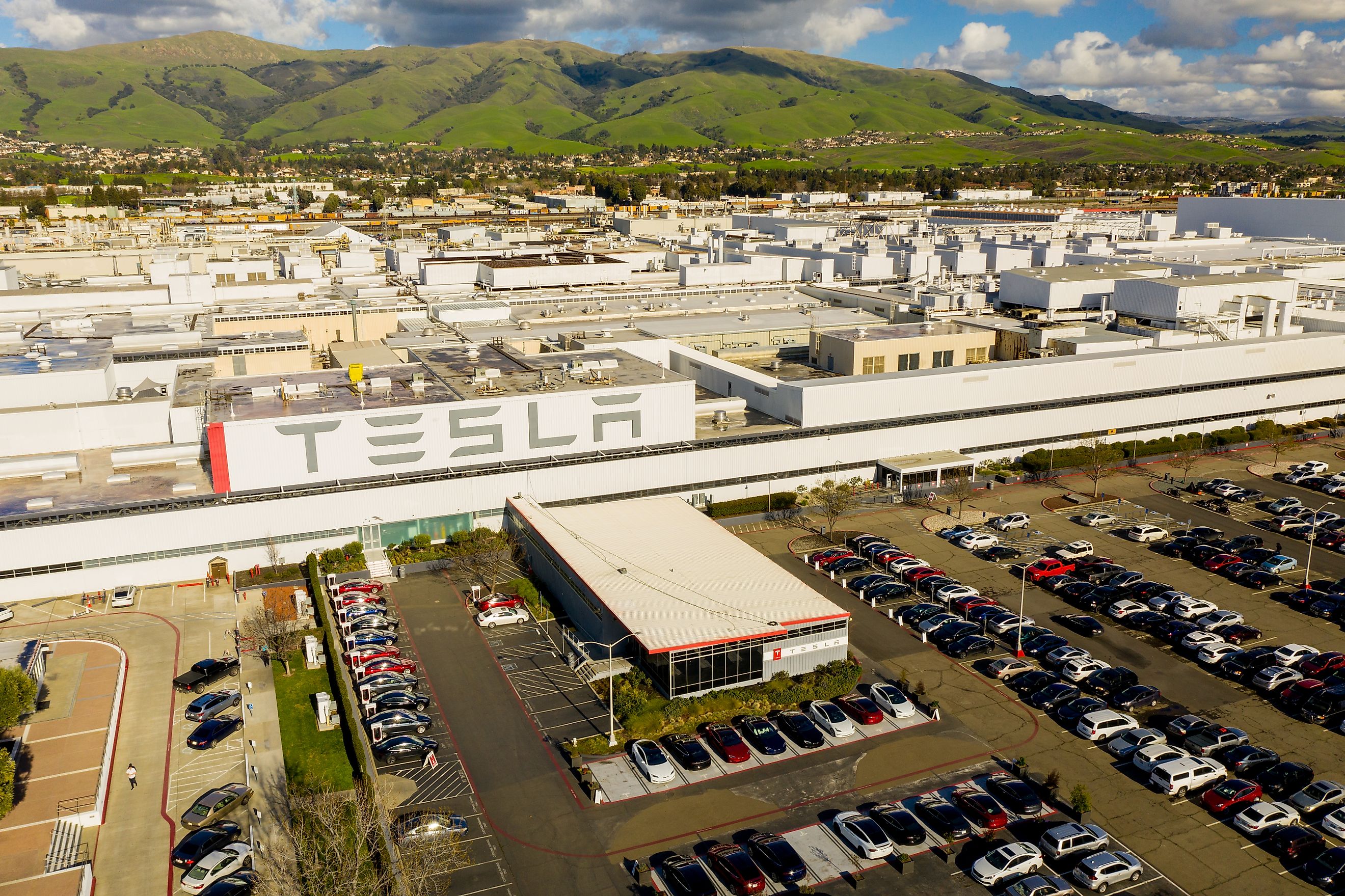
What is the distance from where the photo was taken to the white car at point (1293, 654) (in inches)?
1243

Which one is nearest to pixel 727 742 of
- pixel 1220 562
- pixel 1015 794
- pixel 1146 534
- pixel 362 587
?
pixel 1015 794

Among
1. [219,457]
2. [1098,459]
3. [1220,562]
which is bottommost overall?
[1220,562]

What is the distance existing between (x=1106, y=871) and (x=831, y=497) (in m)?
23.2

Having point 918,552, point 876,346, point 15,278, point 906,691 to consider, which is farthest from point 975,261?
point 15,278

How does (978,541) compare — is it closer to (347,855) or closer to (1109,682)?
(1109,682)

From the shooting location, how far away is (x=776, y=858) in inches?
872

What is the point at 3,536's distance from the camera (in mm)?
35844

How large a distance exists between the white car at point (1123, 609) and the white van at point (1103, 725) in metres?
7.90

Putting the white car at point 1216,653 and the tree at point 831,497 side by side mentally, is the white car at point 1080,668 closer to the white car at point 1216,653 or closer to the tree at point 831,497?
the white car at point 1216,653

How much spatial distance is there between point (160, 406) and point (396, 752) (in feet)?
92.8

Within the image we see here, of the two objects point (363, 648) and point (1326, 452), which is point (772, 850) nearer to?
point (363, 648)

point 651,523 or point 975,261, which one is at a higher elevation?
point 975,261

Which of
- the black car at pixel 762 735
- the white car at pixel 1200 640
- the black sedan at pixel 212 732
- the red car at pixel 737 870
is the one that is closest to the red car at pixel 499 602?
the black sedan at pixel 212 732

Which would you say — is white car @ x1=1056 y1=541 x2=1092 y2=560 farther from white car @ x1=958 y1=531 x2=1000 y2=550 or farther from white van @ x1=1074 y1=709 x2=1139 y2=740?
white van @ x1=1074 y1=709 x2=1139 y2=740
